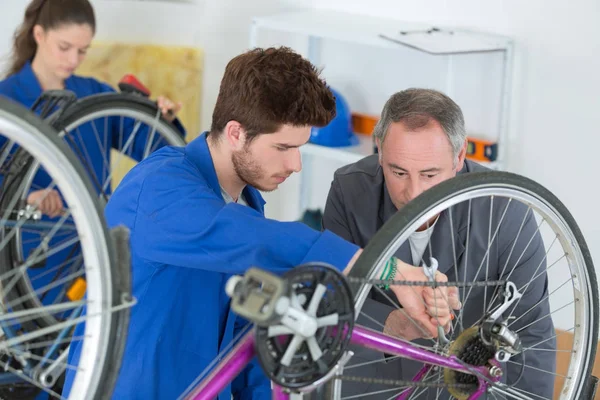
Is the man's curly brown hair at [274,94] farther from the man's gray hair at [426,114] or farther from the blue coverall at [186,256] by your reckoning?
the man's gray hair at [426,114]

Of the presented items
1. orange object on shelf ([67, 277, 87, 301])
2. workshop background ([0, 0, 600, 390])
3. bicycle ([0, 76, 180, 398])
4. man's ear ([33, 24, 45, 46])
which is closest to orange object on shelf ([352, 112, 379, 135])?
workshop background ([0, 0, 600, 390])

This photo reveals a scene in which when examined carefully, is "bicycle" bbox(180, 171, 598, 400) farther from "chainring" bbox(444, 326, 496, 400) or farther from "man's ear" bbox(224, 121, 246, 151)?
"man's ear" bbox(224, 121, 246, 151)

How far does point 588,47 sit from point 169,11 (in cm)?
171

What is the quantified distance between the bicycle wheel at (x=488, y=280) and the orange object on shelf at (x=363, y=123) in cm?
126

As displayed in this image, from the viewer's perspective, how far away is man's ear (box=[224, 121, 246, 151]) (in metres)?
1.52

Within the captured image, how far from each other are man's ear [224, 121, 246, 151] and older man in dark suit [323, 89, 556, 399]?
0.37 meters

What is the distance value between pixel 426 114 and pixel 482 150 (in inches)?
39.1

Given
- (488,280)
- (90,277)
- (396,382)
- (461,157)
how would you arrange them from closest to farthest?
1. (90,277)
2. (396,382)
3. (488,280)
4. (461,157)

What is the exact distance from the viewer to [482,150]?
2721 mm

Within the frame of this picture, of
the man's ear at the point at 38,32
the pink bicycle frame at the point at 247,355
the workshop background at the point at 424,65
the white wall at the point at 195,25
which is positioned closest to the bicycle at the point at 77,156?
the man's ear at the point at 38,32

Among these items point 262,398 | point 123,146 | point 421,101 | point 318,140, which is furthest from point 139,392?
point 318,140

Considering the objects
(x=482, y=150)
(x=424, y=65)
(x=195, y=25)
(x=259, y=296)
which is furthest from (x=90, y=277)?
(x=195, y=25)

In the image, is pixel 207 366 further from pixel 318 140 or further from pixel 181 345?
pixel 318 140

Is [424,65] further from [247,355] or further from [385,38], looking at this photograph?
[247,355]
